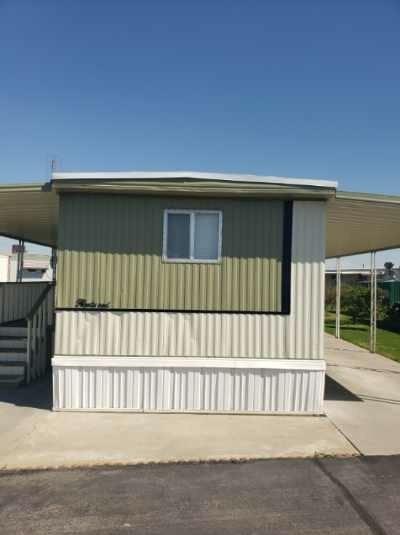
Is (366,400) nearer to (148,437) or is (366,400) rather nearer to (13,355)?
(148,437)

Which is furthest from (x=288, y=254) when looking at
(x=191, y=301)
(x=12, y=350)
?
(x=12, y=350)

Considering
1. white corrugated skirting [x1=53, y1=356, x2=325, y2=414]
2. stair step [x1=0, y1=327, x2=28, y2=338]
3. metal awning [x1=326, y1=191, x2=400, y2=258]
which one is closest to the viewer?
metal awning [x1=326, y1=191, x2=400, y2=258]

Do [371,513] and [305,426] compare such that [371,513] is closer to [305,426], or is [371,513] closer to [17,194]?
[305,426]

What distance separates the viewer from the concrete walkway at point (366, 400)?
5238 millimetres

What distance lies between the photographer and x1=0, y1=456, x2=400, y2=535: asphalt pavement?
3.27 metres

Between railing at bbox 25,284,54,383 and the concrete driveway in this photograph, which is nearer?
the concrete driveway

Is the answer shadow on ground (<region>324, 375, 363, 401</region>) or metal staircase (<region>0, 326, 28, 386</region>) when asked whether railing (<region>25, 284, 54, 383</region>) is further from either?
shadow on ground (<region>324, 375, 363, 401</region>)

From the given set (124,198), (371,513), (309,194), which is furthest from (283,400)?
(124,198)

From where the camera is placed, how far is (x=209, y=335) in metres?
6.22

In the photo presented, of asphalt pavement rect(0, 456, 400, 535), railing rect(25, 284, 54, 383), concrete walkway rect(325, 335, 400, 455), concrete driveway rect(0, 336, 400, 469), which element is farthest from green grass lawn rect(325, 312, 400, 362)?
railing rect(25, 284, 54, 383)

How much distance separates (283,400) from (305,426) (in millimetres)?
609

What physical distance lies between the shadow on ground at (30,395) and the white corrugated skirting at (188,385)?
56 cm

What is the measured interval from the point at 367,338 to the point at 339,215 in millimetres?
10432

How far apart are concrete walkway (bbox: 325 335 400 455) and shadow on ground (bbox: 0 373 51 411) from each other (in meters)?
4.58
